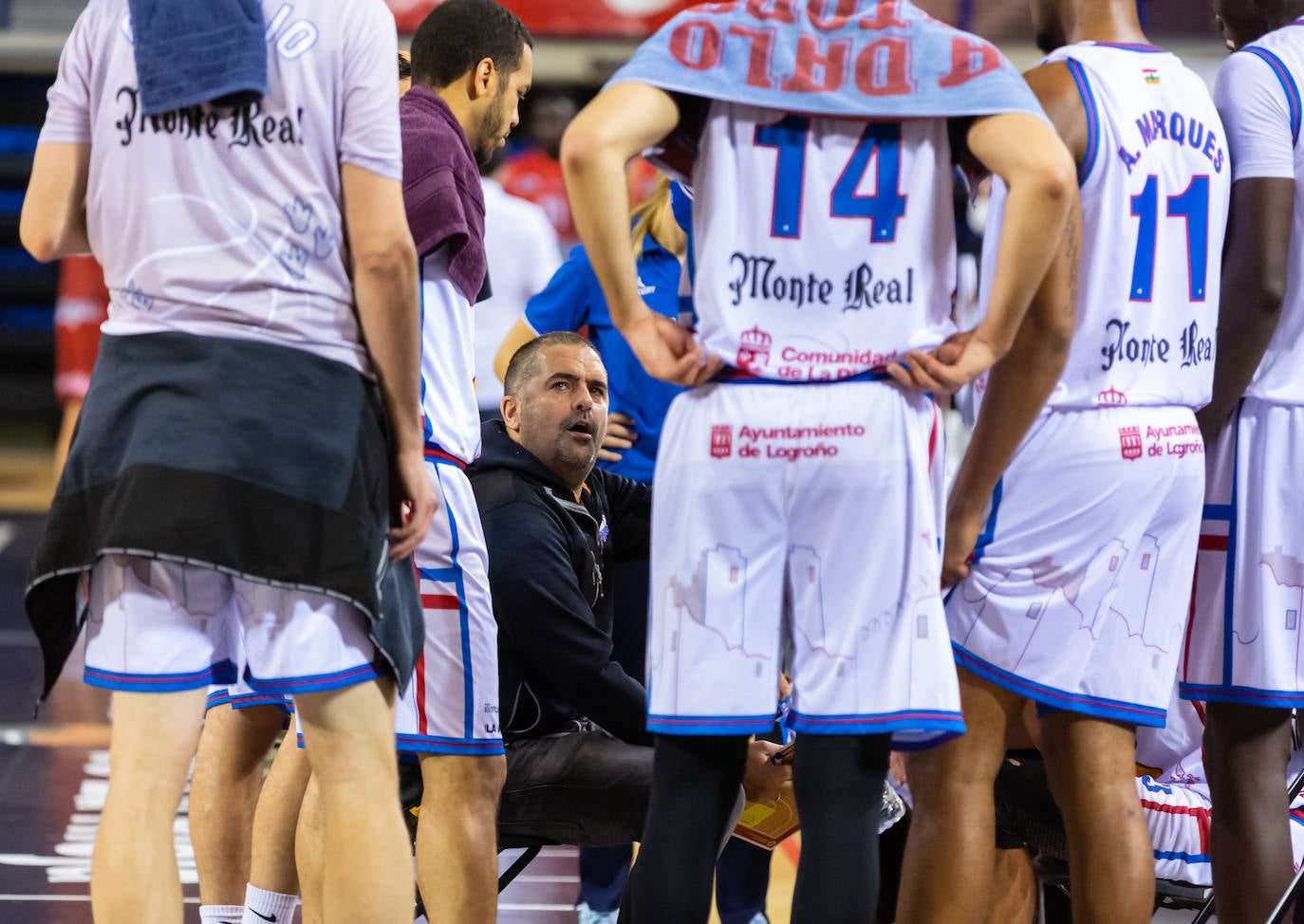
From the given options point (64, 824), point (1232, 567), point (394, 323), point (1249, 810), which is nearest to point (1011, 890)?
point (1249, 810)

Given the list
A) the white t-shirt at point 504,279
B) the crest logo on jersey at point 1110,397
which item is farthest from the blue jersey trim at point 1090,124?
the white t-shirt at point 504,279

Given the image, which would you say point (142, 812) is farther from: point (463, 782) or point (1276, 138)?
point (1276, 138)

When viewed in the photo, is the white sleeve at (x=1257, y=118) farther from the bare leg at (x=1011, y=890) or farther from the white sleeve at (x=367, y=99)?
the white sleeve at (x=367, y=99)

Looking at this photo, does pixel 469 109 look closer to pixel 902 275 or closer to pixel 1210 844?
pixel 902 275

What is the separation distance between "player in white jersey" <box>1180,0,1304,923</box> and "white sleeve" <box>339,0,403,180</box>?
145cm

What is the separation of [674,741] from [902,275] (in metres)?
0.72

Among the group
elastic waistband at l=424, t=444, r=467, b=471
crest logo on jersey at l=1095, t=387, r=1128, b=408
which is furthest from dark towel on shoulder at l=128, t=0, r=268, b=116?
crest logo on jersey at l=1095, t=387, r=1128, b=408

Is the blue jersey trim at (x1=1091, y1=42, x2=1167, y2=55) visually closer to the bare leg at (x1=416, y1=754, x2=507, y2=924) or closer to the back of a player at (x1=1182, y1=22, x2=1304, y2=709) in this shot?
the back of a player at (x1=1182, y1=22, x2=1304, y2=709)

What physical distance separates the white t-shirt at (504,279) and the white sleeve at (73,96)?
11.0 ft

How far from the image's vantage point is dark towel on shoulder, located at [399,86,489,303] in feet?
9.34

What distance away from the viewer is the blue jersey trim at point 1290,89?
110 inches

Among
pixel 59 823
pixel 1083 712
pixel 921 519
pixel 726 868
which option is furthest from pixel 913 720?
pixel 59 823

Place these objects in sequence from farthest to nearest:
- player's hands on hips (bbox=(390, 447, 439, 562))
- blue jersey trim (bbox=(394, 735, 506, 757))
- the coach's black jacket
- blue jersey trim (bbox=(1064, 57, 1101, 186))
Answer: the coach's black jacket
blue jersey trim (bbox=(394, 735, 506, 757))
blue jersey trim (bbox=(1064, 57, 1101, 186))
player's hands on hips (bbox=(390, 447, 439, 562))

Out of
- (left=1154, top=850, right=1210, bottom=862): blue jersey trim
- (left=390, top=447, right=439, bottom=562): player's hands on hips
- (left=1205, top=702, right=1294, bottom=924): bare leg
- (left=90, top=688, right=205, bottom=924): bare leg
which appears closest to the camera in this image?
(left=90, top=688, right=205, bottom=924): bare leg
